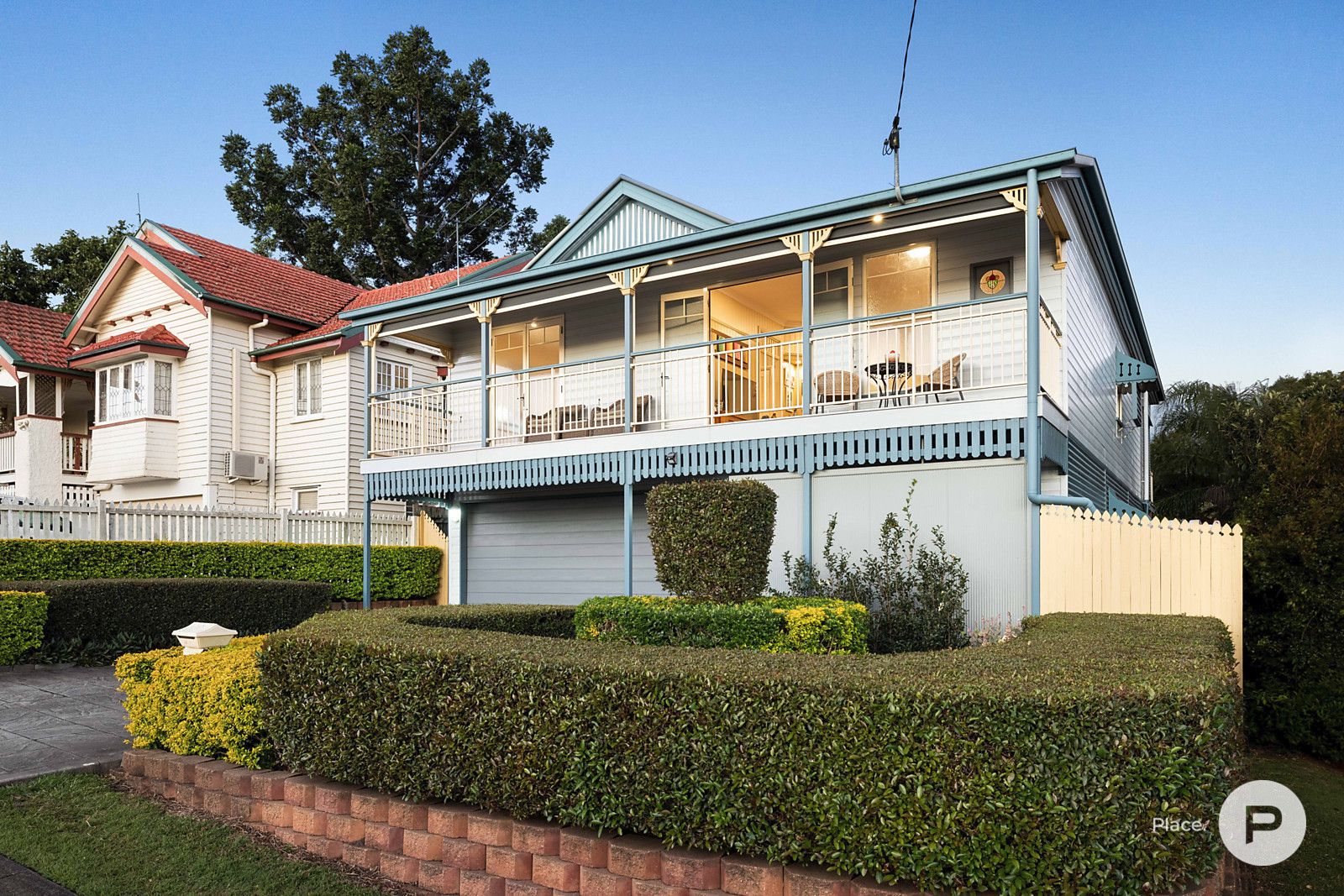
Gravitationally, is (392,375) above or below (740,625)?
above

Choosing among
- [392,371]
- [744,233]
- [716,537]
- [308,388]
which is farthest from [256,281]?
[716,537]

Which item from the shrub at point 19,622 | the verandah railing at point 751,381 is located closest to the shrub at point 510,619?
the verandah railing at point 751,381

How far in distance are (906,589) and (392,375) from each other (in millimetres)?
14859

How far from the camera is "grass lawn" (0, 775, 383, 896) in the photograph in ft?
14.9

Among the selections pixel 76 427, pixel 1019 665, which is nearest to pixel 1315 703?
pixel 1019 665

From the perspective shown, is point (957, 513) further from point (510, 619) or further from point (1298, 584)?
point (510, 619)

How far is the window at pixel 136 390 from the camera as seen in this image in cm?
2066

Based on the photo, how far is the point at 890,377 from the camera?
1077 cm

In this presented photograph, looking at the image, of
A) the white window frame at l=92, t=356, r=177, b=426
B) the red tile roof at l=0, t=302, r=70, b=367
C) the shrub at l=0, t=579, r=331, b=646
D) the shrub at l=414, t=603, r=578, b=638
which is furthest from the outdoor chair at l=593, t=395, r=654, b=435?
the red tile roof at l=0, t=302, r=70, b=367

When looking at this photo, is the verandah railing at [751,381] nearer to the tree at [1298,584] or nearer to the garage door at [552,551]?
the garage door at [552,551]

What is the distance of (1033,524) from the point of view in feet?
31.3

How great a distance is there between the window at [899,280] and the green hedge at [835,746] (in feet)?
25.1

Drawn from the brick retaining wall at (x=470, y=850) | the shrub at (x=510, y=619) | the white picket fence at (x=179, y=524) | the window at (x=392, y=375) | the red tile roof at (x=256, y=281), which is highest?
the red tile roof at (x=256, y=281)

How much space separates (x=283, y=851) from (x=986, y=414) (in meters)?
7.59
